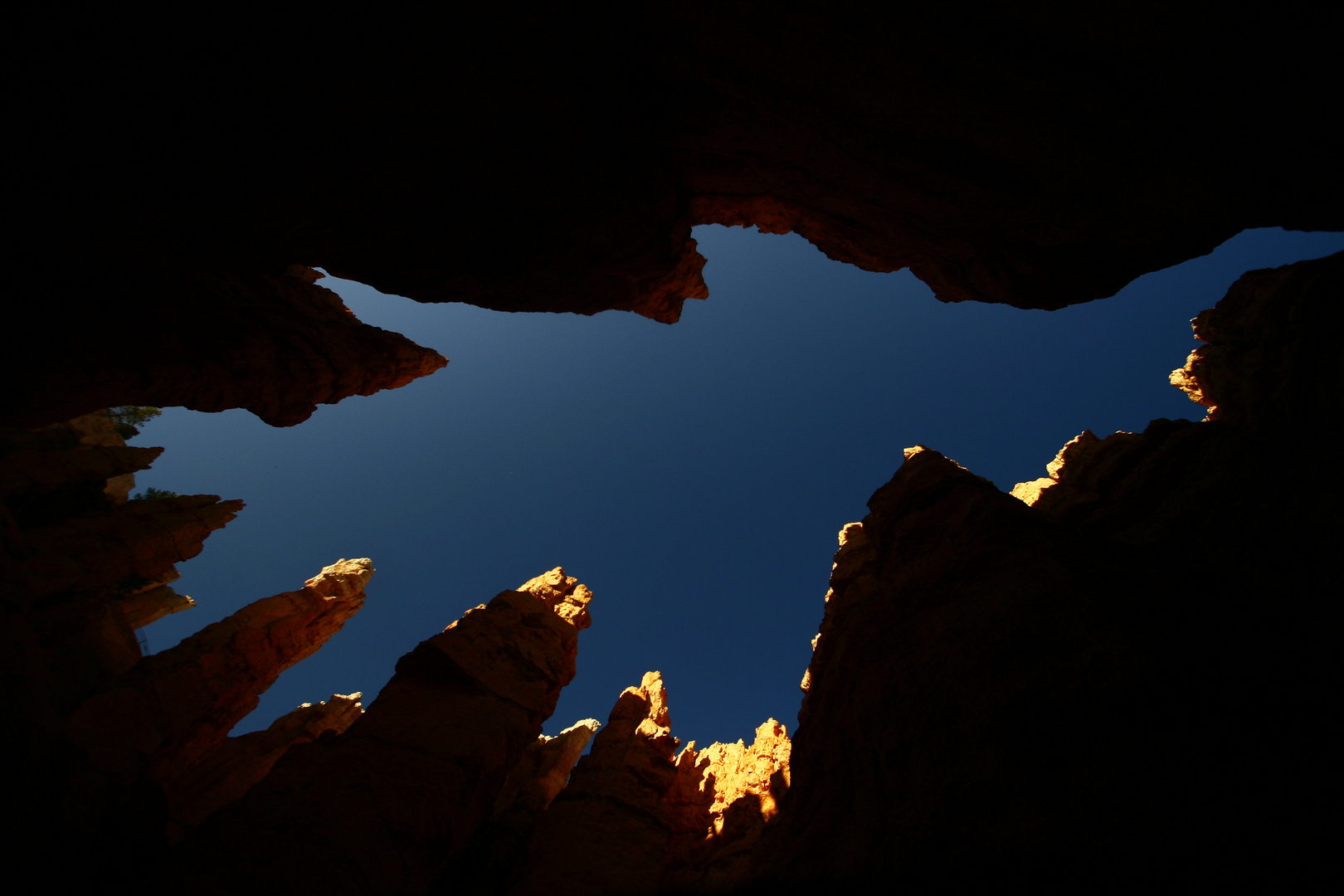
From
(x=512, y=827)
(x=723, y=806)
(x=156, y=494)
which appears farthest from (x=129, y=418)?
(x=723, y=806)

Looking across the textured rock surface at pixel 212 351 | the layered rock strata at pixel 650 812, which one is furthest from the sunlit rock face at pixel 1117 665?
the textured rock surface at pixel 212 351

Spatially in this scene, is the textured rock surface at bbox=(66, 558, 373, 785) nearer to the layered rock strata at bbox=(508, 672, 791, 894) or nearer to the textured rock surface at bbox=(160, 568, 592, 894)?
the textured rock surface at bbox=(160, 568, 592, 894)

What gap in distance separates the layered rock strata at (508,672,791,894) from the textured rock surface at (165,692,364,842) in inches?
439

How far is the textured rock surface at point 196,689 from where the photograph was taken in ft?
56.3

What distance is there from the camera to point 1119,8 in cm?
602

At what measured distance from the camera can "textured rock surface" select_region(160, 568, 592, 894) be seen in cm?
905

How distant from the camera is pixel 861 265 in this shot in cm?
1459

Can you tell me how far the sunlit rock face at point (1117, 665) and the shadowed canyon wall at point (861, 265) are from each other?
0.17 ft

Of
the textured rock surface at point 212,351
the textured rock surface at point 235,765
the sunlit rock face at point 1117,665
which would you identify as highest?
the textured rock surface at point 212,351

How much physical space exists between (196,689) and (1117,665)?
103 feet

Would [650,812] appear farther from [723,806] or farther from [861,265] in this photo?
[861,265]

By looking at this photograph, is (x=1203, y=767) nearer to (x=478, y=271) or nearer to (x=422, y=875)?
(x=422, y=875)

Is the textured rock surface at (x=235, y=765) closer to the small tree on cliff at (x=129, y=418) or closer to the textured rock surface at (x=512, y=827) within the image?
the textured rock surface at (x=512, y=827)

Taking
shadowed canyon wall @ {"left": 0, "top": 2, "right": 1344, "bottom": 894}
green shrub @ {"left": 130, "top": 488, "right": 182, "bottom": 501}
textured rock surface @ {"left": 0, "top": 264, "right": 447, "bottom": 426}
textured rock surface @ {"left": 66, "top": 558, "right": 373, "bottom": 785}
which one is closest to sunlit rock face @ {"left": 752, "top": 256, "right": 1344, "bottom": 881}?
shadowed canyon wall @ {"left": 0, "top": 2, "right": 1344, "bottom": 894}
